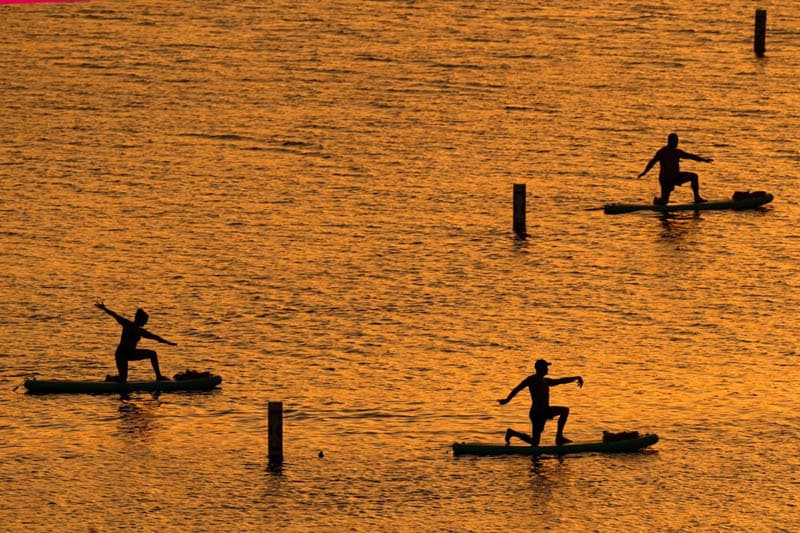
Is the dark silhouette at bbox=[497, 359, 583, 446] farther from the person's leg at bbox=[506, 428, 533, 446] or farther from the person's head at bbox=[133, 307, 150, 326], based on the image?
the person's head at bbox=[133, 307, 150, 326]

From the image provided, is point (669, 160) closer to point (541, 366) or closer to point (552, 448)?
point (541, 366)

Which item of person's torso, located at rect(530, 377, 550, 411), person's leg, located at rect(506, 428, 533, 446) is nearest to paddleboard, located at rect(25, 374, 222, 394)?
person's leg, located at rect(506, 428, 533, 446)

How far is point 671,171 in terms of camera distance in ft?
242

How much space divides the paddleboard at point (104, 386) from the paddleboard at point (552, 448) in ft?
27.8

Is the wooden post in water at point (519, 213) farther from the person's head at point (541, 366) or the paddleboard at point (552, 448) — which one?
the paddleboard at point (552, 448)

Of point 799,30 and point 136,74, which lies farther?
point 799,30

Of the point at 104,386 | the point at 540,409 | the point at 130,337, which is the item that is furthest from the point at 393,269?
the point at 540,409

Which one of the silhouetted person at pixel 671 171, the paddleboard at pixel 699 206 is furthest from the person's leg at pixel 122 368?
the paddleboard at pixel 699 206

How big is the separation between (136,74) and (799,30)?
36.3 metres

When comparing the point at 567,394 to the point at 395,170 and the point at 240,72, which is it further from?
the point at 240,72

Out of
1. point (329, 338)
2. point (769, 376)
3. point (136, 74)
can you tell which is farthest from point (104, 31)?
point (769, 376)

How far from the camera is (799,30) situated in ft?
381

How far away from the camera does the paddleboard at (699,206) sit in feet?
247

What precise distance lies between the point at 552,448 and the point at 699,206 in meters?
27.1
